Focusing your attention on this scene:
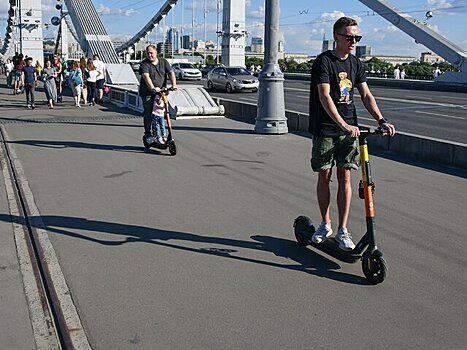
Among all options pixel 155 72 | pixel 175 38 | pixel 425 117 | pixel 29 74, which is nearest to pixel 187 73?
pixel 29 74

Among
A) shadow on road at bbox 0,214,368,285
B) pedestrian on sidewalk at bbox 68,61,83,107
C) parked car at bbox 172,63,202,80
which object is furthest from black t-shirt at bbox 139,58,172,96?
parked car at bbox 172,63,202,80

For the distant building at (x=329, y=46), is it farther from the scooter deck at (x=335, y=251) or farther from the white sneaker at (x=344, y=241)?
the scooter deck at (x=335, y=251)

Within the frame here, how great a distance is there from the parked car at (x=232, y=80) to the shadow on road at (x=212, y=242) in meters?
26.5

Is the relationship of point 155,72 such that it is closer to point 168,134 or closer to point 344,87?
point 168,134

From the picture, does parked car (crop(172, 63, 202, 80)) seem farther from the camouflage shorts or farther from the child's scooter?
the camouflage shorts

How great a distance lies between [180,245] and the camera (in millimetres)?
5586

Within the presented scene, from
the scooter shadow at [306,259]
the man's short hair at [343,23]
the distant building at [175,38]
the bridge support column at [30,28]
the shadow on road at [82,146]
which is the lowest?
the scooter shadow at [306,259]

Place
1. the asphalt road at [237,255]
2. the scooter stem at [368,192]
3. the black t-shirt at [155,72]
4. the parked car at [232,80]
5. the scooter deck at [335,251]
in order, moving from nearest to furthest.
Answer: the asphalt road at [237,255] < the scooter stem at [368,192] < the scooter deck at [335,251] < the black t-shirt at [155,72] < the parked car at [232,80]

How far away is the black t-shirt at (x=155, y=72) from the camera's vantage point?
10.6 meters

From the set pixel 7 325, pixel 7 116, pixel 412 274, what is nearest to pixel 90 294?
pixel 7 325

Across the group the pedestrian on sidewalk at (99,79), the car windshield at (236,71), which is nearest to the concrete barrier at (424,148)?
the pedestrian on sidewalk at (99,79)

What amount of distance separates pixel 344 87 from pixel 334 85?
0.09 meters

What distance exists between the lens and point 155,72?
1066cm

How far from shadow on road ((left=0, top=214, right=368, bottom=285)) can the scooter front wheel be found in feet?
0.28
